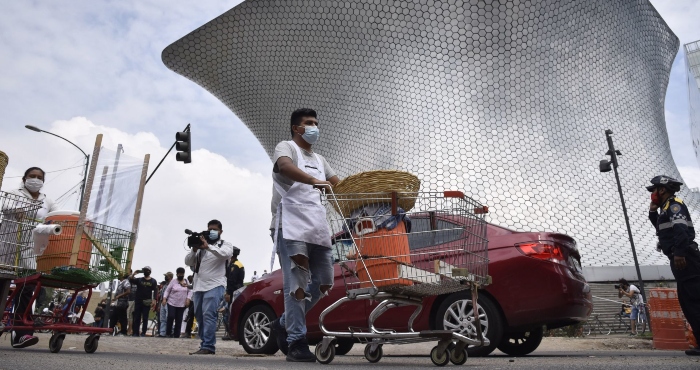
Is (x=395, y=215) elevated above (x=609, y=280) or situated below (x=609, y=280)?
below

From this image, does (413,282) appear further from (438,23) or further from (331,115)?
(331,115)

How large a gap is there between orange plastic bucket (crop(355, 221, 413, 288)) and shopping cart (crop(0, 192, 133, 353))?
2.64m

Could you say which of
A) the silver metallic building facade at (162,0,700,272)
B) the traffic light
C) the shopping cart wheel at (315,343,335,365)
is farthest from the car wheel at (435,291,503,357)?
the silver metallic building facade at (162,0,700,272)

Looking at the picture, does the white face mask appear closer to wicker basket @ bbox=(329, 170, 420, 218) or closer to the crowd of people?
wicker basket @ bbox=(329, 170, 420, 218)

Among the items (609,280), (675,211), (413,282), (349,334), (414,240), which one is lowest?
(349,334)

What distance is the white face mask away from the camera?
17.6 feet

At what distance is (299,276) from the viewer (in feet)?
12.8

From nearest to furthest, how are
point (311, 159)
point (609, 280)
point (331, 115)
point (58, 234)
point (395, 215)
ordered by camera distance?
point (395, 215) → point (311, 159) → point (58, 234) → point (609, 280) → point (331, 115)

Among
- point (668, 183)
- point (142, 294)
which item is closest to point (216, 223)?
point (668, 183)

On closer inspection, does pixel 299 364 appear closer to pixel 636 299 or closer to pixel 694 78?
pixel 636 299

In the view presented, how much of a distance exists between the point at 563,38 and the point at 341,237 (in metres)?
17.9

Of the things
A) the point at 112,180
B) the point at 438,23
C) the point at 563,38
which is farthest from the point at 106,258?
the point at 563,38

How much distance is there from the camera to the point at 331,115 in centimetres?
2261

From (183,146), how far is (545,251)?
10.3 m
